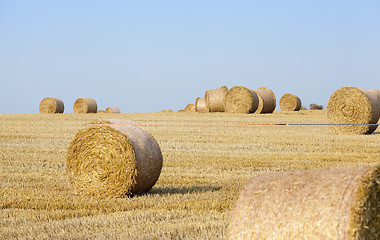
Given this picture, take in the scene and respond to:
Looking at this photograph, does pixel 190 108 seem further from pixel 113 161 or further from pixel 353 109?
pixel 113 161

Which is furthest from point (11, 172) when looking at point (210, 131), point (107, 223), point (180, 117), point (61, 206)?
point (180, 117)

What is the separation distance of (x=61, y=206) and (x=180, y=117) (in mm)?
19026

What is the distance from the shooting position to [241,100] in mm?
28203

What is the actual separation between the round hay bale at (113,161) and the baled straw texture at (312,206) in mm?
4094

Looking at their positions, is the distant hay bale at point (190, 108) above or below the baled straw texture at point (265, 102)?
below

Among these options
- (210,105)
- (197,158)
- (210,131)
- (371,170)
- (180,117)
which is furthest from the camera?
(210,105)

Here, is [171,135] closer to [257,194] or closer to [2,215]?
[2,215]

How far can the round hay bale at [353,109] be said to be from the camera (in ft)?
62.0

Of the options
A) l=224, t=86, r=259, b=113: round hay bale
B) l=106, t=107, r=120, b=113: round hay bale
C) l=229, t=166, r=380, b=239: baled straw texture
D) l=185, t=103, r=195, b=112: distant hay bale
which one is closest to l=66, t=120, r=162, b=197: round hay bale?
l=229, t=166, r=380, b=239: baled straw texture

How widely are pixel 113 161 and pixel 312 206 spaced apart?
4.90m

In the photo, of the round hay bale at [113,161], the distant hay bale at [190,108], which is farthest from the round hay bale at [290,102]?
the round hay bale at [113,161]

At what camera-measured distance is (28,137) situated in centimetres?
1744

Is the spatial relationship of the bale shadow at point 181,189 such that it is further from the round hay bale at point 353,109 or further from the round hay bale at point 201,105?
the round hay bale at point 201,105

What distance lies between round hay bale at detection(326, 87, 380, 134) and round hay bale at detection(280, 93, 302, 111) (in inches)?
634
